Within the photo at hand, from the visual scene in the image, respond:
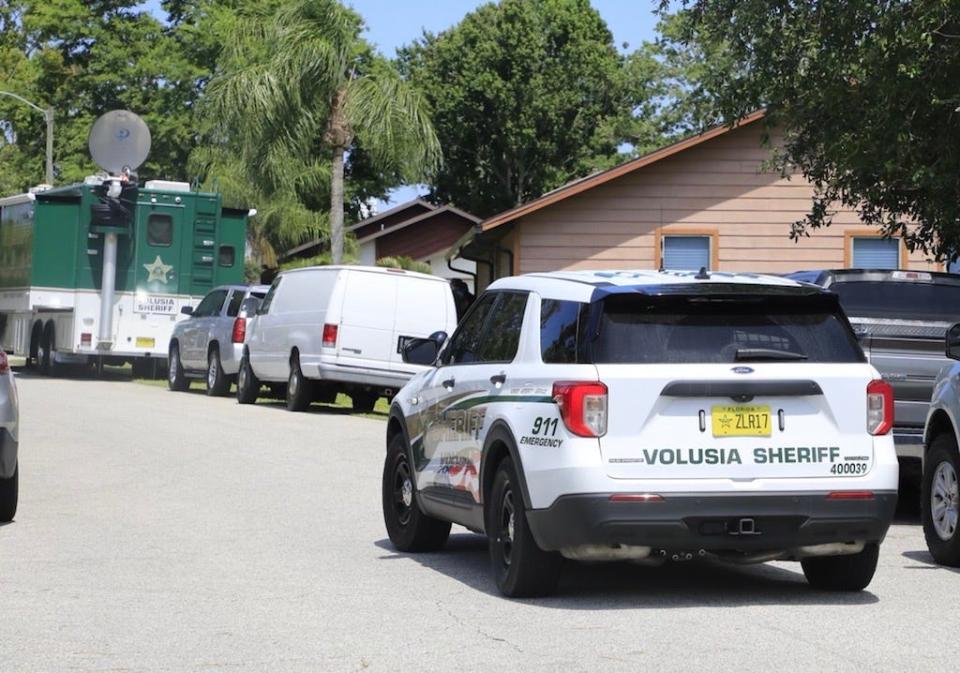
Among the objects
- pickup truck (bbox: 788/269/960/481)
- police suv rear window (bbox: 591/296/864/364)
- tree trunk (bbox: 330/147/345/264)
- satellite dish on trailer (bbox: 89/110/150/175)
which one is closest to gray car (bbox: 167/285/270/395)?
satellite dish on trailer (bbox: 89/110/150/175)

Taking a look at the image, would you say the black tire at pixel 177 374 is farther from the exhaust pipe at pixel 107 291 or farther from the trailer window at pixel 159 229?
the trailer window at pixel 159 229

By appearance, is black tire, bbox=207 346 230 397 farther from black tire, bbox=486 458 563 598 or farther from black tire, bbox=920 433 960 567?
black tire, bbox=486 458 563 598

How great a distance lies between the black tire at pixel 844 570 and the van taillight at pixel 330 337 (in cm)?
1497

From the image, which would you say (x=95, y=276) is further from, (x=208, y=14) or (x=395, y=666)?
(x=208, y=14)

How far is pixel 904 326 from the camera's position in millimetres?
13750

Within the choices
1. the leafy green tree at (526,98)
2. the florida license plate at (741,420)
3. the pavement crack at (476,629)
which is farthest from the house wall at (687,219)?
the leafy green tree at (526,98)

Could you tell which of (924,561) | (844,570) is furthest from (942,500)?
(844,570)

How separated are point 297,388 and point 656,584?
51.7 feet

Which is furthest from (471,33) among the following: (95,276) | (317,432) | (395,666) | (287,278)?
(395,666)

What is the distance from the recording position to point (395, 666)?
7324mm

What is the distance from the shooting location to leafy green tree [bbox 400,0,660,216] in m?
63.6

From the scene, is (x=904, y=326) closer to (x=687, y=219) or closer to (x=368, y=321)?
(x=368, y=321)

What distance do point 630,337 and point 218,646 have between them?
2.55 metres

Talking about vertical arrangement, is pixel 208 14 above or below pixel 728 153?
above
